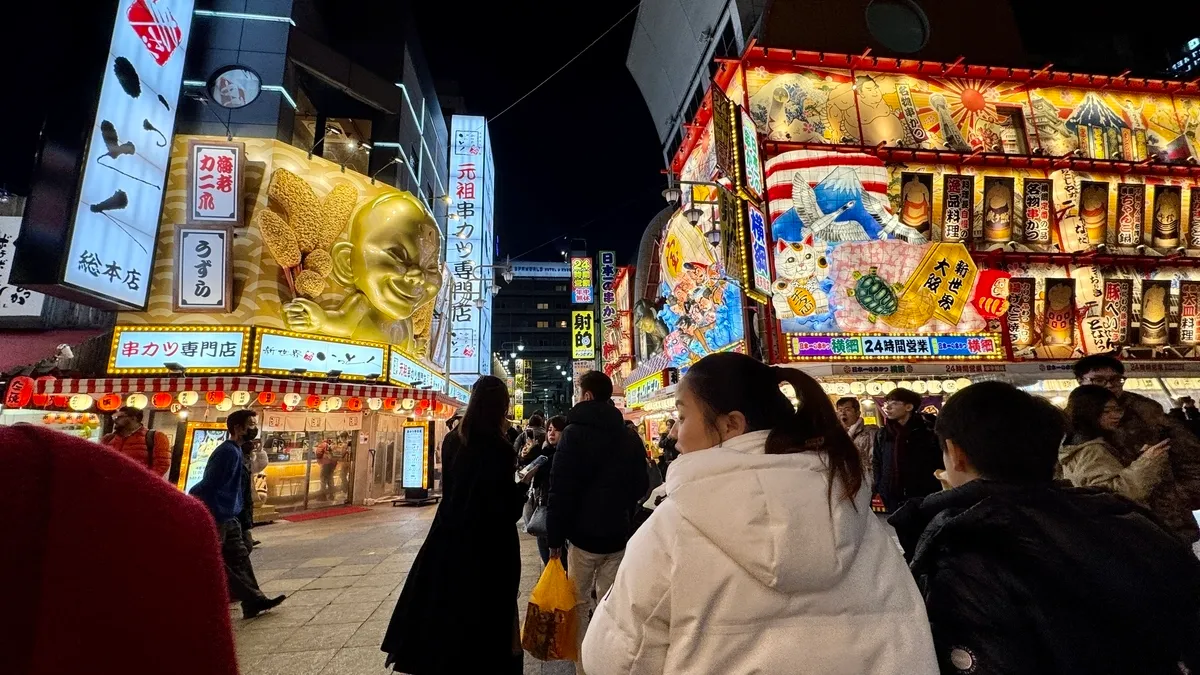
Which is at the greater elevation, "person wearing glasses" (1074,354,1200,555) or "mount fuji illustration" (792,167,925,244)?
"mount fuji illustration" (792,167,925,244)

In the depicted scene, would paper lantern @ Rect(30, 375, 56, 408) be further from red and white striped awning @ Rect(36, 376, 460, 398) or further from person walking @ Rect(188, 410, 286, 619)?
person walking @ Rect(188, 410, 286, 619)

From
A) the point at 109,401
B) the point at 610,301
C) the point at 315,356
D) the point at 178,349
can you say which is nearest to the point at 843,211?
the point at 315,356

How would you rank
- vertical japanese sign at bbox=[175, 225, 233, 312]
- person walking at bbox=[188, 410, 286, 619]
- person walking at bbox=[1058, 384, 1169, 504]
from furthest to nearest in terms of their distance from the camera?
1. vertical japanese sign at bbox=[175, 225, 233, 312]
2. person walking at bbox=[188, 410, 286, 619]
3. person walking at bbox=[1058, 384, 1169, 504]

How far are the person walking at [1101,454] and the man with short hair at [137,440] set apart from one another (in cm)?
929

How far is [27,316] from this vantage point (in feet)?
36.2

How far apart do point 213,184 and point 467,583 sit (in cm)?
1266

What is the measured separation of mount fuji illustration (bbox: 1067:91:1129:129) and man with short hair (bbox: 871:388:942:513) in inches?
695

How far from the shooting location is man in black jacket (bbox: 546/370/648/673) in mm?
3539

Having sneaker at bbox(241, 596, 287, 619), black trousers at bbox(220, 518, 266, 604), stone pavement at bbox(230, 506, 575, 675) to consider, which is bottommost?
stone pavement at bbox(230, 506, 575, 675)

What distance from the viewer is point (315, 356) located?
11.8 meters

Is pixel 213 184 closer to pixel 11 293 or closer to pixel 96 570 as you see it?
pixel 11 293

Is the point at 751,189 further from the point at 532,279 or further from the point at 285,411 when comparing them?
the point at 532,279

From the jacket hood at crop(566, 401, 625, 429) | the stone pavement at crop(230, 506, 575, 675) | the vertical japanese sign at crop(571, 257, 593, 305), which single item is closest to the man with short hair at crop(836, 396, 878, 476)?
the jacket hood at crop(566, 401, 625, 429)

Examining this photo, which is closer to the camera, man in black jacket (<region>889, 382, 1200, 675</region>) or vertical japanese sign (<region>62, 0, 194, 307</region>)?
man in black jacket (<region>889, 382, 1200, 675</region>)
